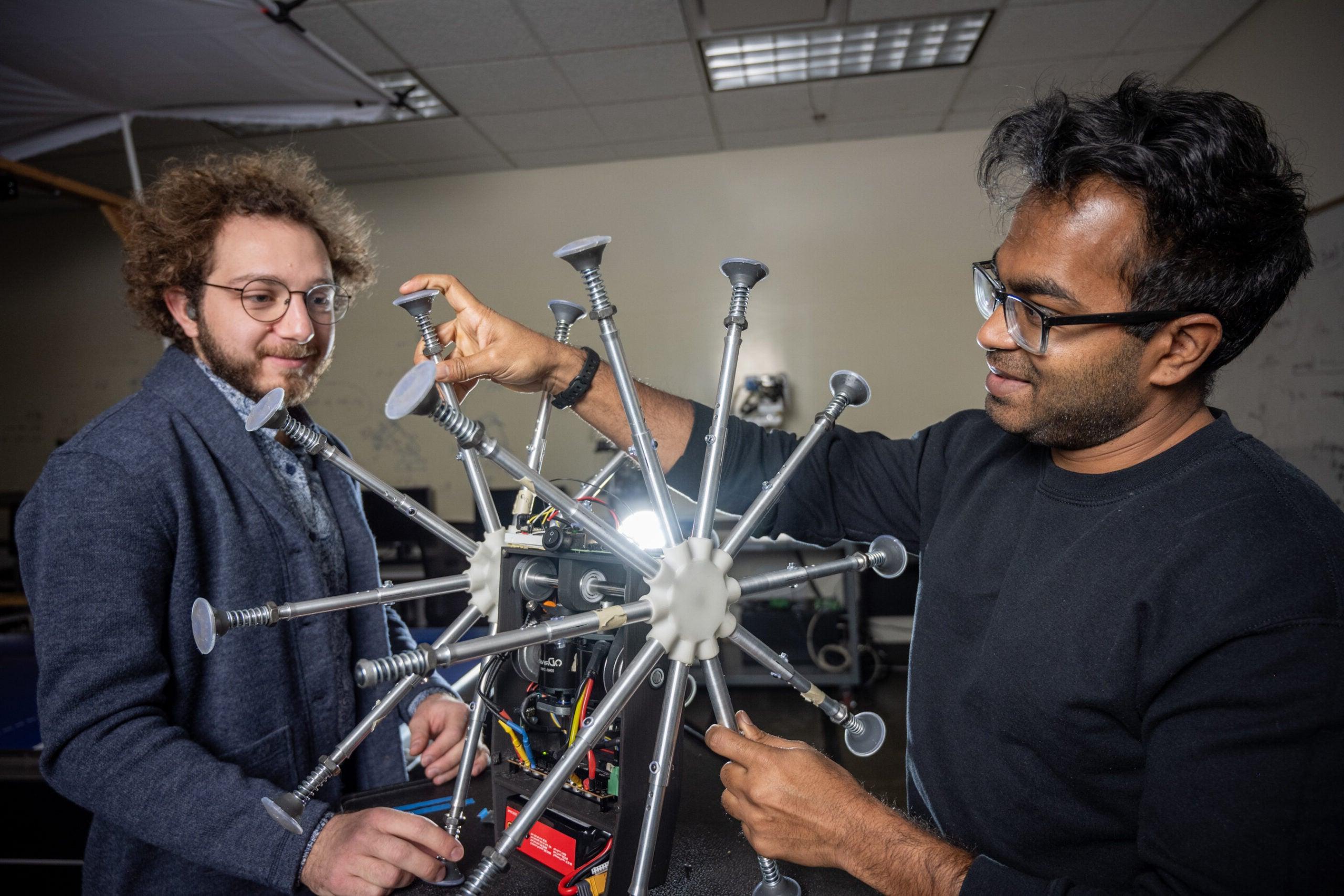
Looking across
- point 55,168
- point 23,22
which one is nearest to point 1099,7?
point 23,22

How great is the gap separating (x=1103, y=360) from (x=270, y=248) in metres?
1.50

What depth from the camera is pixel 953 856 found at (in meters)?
0.96

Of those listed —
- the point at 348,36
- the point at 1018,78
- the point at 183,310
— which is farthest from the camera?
the point at 1018,78

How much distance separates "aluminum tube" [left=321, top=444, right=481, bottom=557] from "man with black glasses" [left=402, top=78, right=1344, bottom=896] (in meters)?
0.18

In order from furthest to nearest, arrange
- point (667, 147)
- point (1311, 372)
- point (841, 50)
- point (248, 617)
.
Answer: point (667, 147) < point (841, 50) < point (1311, 372) < point (248, 617)

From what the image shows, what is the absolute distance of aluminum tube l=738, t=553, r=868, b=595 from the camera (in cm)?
93

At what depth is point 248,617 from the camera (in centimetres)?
89

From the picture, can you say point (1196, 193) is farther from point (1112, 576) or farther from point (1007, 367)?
point (1112, 576)

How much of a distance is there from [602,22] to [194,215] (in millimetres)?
2807

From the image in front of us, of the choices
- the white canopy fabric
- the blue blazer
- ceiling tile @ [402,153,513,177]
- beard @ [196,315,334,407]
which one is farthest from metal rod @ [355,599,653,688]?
ceiling tile @ [402,153,513,177]

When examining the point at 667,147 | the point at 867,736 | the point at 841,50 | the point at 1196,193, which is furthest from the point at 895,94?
the point at 867,736

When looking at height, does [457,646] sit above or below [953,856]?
above

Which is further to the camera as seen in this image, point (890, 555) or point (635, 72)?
point (635, 72)

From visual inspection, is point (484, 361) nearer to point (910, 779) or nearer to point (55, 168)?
point (910, 779)
